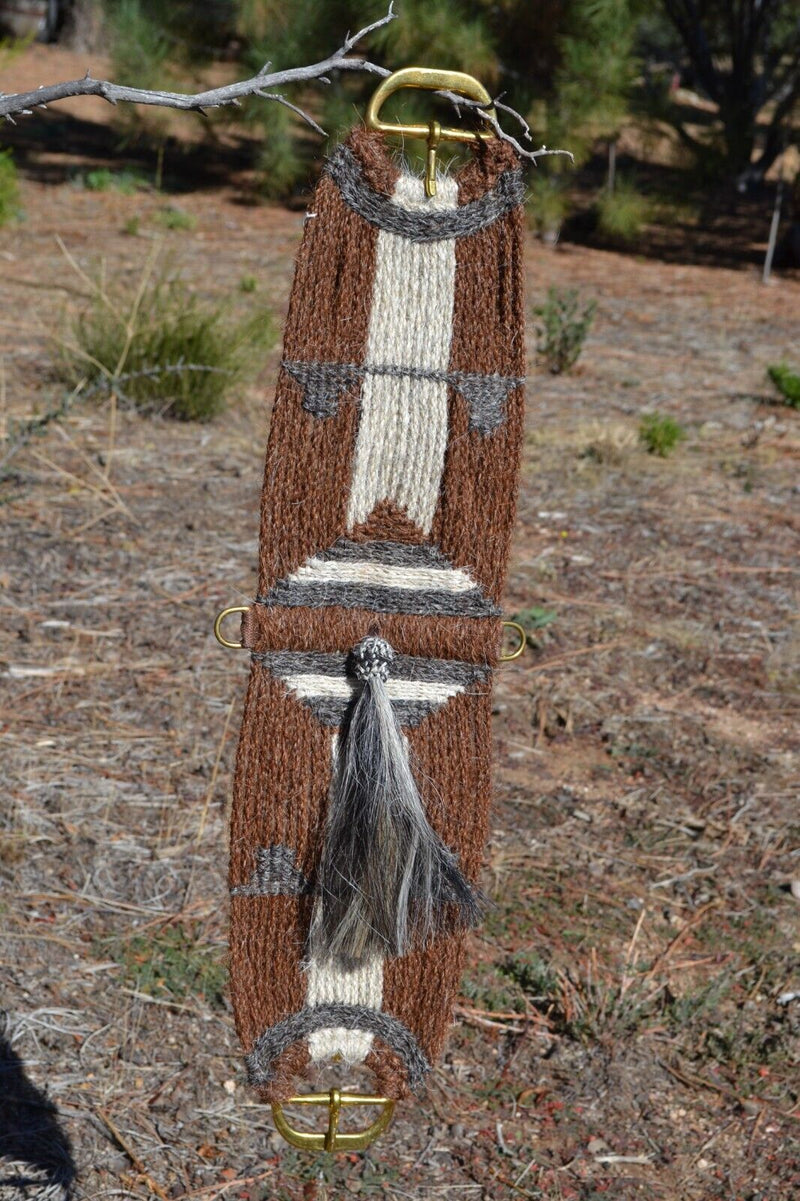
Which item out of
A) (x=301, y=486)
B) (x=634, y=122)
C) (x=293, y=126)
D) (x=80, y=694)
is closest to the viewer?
(x=301, y=486)

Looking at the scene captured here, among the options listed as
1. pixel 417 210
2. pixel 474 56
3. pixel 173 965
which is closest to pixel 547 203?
pixel 474 56

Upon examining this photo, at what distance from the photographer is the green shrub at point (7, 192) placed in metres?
7.03

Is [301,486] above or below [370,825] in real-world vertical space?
above

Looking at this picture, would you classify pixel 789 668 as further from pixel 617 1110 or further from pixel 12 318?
pixel 12 318

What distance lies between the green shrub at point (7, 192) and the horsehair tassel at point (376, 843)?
632 centimetres

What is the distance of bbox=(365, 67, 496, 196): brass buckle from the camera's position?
3.99ft

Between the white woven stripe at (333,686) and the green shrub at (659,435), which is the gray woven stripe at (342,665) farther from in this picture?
the green shrub at (659,435)

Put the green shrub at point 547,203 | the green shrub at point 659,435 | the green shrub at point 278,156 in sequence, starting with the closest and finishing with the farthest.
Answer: the green shrub at point 659,435
the green shrub at point 547,203
the green shrub at point 278,156

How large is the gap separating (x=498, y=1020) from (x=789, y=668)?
154 cm

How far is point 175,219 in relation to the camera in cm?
809

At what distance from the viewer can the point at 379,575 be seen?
1.33 meters

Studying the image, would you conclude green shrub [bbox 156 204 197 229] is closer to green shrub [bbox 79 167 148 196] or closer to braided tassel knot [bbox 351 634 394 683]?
green shrub [bbox 79 167 148 196]

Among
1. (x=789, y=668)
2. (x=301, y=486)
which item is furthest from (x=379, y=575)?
(x=789, y=668)

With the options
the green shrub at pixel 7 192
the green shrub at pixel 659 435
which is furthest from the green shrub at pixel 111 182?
the green shrub at pixel 659 435
